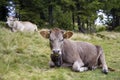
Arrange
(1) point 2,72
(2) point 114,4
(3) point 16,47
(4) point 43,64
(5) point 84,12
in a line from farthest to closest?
(2) point 114,4, (5) point 84,12, (3) point 16,47, (4) point 43,64, (1) point 2,72

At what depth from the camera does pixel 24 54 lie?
10.0 m

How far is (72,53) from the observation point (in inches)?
360

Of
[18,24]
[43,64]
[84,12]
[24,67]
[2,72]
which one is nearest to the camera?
[2,72]

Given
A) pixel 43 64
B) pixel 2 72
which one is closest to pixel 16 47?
pixel 43 64

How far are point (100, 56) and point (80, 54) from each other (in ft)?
2.37

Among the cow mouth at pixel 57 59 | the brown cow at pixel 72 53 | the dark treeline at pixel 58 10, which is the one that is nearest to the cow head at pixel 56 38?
the brown cow at pixel 72 53

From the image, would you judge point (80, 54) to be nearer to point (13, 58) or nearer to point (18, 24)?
point (13, 58)

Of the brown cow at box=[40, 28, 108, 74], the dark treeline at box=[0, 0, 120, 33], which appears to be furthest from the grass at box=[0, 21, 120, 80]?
the dark treeline at box=[0, 0, 120, 33]

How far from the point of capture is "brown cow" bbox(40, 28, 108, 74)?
8.52 m

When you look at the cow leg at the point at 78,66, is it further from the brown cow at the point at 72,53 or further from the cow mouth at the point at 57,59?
the cow mouth at the point at 57,59

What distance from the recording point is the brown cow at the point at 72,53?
27.9ft

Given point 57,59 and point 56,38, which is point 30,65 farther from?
point 56,38

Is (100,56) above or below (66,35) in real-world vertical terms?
below

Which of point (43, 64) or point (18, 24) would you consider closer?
point (43, 64)
